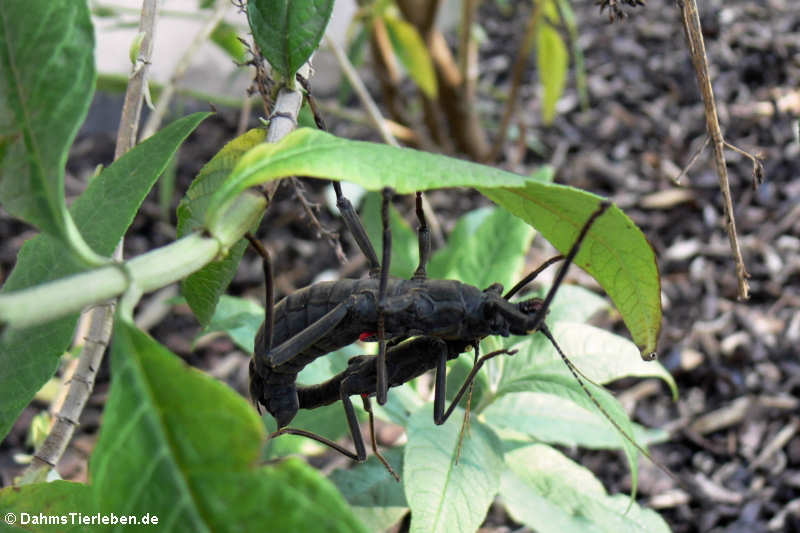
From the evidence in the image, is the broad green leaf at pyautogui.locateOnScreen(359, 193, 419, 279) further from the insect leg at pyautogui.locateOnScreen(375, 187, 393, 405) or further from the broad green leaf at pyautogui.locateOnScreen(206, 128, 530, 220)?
the broad green leaf at pyautogui.locateOnScreen(206, 128, 530, 220)

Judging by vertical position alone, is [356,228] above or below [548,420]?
above

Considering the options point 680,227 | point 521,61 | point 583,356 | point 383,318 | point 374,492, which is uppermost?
point 521,61

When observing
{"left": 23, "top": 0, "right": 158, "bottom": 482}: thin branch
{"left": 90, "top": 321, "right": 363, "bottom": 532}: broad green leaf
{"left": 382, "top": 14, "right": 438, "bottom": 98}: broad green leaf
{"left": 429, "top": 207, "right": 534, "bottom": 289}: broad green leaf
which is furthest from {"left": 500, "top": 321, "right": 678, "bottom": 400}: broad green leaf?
{"left": 382, "top": 14, "right": 438, "bottom": 98}: broad green leaf

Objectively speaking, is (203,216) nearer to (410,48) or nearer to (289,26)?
(289,26)

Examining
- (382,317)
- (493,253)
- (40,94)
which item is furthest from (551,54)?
→ (40,94)

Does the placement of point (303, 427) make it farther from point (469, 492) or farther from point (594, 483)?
point (594, 483)

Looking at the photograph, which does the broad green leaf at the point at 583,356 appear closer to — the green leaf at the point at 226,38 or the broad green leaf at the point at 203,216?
the broad green leaf at the point at 203,216

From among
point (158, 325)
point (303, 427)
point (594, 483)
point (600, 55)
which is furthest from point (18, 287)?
point (600, 55)
